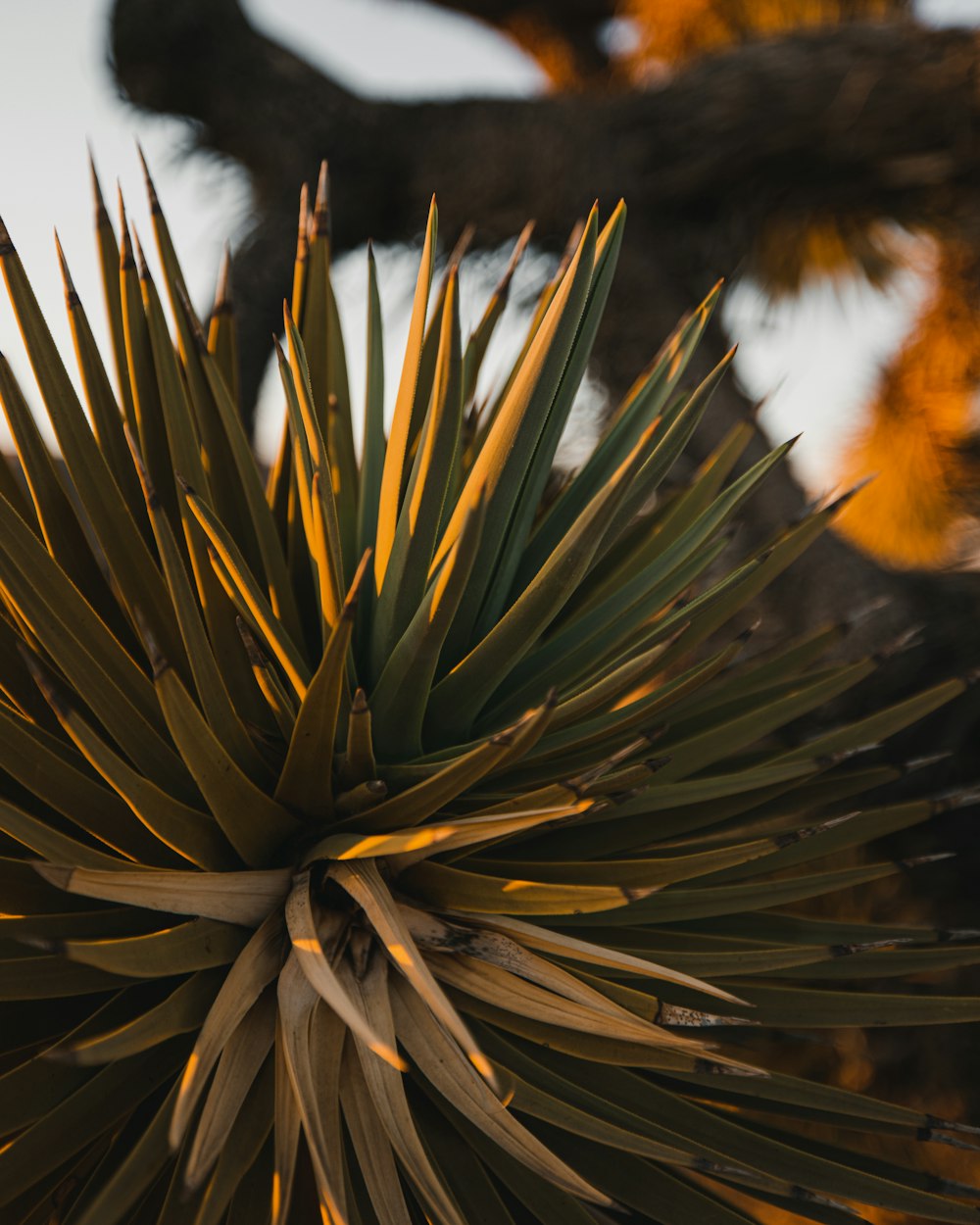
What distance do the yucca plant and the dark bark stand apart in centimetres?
148

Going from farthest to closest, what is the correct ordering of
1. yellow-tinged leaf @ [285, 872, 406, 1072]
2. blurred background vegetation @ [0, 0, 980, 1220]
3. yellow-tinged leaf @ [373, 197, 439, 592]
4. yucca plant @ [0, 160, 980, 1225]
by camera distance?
blurred background vegetation @ [0, 0, 980, 1220]
yellow-tinged leaf @ [373, 197, 439, 592]
yucca plant @ [0, 160, 980, 1225]
yellow-tinged leaf @ [285, 872, 406, 1072]

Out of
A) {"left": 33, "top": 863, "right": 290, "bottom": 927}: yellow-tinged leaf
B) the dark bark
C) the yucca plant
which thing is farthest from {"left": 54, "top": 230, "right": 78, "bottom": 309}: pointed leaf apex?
the dark bark

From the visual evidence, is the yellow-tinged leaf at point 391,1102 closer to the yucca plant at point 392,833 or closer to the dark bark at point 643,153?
the yucca plant at point 392,833

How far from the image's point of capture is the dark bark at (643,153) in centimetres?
254

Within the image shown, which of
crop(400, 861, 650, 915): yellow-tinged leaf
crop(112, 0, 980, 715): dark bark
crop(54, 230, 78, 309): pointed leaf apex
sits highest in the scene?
crop(112, 0, 980, 715): dark bark

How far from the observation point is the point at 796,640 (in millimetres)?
1324

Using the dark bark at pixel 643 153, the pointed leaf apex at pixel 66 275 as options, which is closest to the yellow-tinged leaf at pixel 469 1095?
the pointed leaf apex at pixel 66 275

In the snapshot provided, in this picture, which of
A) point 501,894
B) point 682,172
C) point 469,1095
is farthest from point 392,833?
point 682,172

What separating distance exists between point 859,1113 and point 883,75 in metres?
2.64

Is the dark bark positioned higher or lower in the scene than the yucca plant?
higher

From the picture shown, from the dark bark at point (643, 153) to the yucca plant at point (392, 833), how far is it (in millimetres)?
1480

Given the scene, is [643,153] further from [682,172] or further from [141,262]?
[141,262]

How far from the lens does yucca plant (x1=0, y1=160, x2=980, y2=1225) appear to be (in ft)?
2.39

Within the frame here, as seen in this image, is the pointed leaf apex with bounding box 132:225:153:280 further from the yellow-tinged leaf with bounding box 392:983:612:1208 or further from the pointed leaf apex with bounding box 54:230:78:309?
the yellow-tinged leaf with bounding box 392:983:612:1208
